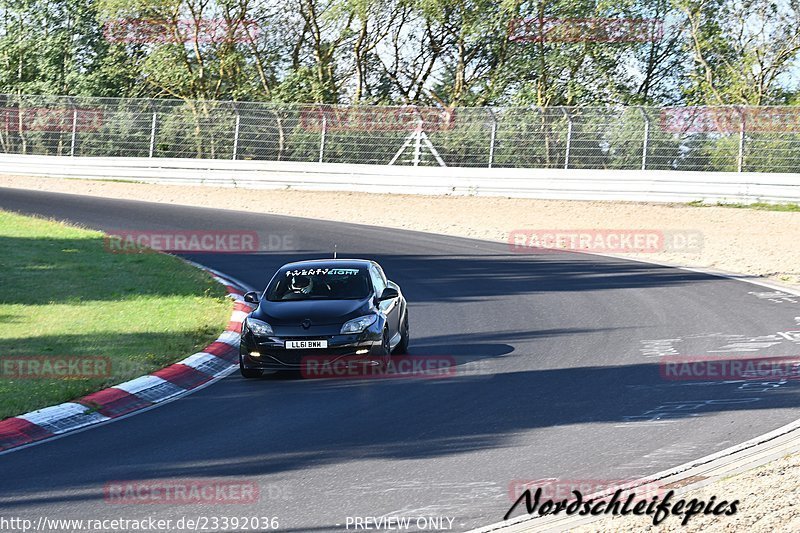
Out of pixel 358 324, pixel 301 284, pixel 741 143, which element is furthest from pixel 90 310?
pixel 741 143

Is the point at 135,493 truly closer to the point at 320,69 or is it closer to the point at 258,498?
the point at 258,498

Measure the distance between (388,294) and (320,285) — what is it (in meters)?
0.90

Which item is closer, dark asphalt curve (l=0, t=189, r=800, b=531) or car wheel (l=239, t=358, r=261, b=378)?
dark asphalt curve (l=0, t=189, r=800, b=531)

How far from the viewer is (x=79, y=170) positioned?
3825 cm

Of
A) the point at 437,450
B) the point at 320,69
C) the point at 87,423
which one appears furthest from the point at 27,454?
the point at 320,69

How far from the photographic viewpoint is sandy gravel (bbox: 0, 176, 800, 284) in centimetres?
2348

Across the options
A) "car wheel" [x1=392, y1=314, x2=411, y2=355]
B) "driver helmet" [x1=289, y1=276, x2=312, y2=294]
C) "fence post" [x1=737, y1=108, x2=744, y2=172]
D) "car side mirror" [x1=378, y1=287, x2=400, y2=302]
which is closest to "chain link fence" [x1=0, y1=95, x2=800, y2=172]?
"fence post" [x1=737, y1=108, x2=744, y2=172]

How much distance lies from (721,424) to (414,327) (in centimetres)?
659

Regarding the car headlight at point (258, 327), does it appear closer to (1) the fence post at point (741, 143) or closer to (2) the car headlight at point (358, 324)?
(2) the car headlight at point (358, 324)

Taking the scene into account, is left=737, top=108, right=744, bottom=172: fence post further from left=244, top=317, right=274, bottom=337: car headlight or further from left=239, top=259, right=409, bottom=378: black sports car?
left=244, top=317, right=274, bottom=337: car headlight

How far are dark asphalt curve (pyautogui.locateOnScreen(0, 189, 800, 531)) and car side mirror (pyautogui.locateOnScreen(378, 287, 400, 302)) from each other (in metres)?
0.94

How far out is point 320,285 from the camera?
1361cm

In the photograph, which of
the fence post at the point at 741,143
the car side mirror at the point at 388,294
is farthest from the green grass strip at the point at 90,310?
the fence post at the point at 741,143

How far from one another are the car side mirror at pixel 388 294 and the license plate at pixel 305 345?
1.12m
